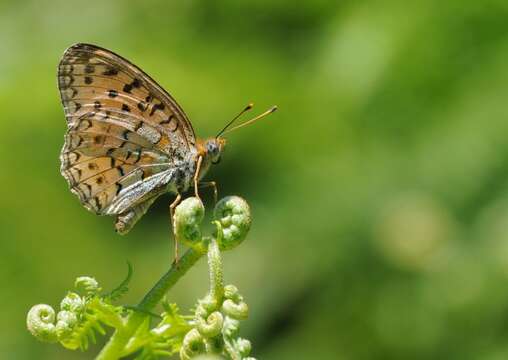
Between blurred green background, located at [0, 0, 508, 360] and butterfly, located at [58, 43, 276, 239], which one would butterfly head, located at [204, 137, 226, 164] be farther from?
blurred green background, located at [0, 0, 508, 360]

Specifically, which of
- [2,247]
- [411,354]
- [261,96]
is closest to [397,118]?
[261,96]

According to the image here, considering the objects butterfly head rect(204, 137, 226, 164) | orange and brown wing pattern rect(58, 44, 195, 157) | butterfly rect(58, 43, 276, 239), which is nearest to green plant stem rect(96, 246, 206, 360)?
butterfly rect(58, 43, 276, 239)

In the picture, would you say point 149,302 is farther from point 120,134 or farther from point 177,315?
point 120,134

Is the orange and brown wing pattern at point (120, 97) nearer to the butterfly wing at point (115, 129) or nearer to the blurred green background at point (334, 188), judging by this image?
the butterfly wing at point (115, 129)

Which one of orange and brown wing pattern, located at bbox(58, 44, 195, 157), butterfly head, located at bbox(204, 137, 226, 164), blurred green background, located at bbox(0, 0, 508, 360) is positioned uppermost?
orange and brown wing pattern, located at bbox(58, 44, 195, 157)

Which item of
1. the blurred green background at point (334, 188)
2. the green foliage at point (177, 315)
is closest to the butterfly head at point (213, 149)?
the green foliage at point (177, 315)

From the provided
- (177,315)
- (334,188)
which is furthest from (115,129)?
(334,188)

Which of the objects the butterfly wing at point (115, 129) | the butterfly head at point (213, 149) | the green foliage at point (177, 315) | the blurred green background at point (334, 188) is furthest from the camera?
the blurred green background at point (334, 188)
